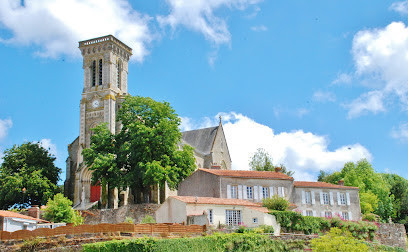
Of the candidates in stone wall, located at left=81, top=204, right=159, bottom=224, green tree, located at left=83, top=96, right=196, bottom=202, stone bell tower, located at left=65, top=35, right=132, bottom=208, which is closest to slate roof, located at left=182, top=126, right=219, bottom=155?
stone bell tower, located at left=65, top=35, right=132, bottom=208

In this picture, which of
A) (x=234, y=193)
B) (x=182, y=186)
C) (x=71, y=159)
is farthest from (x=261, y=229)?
(x=71, y=159)

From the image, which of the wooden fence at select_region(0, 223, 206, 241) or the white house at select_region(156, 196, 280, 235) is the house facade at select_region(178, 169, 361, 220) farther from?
the wooden fence at select_region(0, 223, 206, 241)

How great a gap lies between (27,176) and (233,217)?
23.8m

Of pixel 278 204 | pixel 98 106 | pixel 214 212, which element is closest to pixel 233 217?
pixel 214 212

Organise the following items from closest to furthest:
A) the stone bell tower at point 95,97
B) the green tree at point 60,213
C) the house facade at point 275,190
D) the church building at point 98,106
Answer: the green tree at point 60,213 → the house facade at point 275,190 → the church building at point 98,106 → the stone bell tower at point 95,97

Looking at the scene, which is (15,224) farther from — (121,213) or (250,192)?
(250,192)

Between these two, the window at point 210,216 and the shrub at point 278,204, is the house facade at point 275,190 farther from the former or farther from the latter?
the window at point 210,216

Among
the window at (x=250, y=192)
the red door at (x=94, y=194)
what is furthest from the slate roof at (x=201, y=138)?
the window at (x=250, y=192)

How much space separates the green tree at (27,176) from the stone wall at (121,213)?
10.2 metres

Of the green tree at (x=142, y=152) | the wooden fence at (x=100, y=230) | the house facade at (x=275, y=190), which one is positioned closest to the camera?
the wooden fence at (x=100, y=230)

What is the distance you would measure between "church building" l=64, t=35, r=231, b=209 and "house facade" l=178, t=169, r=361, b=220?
1014cm

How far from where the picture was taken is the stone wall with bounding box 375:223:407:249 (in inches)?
1510

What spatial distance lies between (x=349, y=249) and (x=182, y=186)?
17.1 m

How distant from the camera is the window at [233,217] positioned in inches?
1249
